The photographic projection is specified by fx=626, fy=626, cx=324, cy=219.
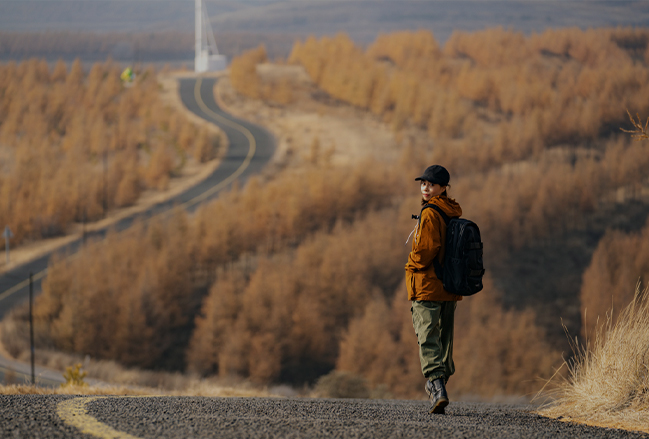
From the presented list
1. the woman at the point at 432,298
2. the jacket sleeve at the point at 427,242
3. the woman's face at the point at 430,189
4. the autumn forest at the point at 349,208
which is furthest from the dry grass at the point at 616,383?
the autumn forest at the point at 349,208

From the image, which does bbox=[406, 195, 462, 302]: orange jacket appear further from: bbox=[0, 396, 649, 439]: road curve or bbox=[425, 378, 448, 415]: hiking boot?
bbox=[0, 396, 649, 439]: road curve

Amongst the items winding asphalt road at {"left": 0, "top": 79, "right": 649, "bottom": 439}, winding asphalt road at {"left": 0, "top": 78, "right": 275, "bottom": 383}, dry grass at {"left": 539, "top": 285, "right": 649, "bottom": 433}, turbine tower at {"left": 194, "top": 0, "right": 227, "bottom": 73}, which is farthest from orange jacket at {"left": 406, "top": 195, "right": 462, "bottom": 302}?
turbine tower at {"left": 194, "top": 0, "right": 227, "bottom": 73}

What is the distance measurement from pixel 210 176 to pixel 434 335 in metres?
52.5

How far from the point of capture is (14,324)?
33.3 metres

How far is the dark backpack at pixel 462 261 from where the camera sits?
4809 millimetres

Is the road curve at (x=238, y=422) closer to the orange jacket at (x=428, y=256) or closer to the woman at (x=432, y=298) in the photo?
the woman at (x=432, y=298)

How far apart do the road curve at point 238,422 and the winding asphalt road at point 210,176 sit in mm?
25758

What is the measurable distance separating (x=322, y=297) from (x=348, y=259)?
3.09 meters

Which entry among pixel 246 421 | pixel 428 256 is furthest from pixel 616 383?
pixel 246 421

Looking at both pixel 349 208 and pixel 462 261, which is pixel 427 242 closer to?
pixel 462 261

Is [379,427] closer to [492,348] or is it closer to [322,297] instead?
[492,348]

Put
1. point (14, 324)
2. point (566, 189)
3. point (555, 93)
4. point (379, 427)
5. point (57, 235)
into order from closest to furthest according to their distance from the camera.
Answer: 1. point (379, 427)
2. point (14, 324)
3. point (57, 235)
4. point (566, 189)
5. point (555, 93)

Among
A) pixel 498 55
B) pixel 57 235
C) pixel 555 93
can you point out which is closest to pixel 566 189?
pixel 555 93

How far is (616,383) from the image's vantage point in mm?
5000
